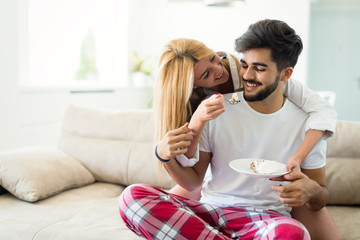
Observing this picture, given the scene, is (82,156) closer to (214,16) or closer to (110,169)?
(110,169)

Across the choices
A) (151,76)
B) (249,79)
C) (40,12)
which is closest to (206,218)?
(249,79)

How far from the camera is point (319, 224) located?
→ 158 centimetres

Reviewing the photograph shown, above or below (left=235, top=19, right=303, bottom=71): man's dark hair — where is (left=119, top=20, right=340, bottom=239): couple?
below

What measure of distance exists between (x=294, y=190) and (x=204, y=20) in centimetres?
512

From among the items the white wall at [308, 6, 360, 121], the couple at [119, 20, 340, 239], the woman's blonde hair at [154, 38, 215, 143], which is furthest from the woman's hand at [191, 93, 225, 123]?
the white wall at [308, 6, 360, 121]

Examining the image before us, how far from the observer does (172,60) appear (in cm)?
158

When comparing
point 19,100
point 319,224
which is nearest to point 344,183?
point 319,224

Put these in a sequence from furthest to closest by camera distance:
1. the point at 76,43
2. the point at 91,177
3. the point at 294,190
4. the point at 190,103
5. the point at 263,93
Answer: the point at 76,43 → the point at 91,177 → the point at 190,103 → the point at 263,93 → the point at 294,190

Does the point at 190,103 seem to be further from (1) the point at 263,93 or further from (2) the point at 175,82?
(1) the point at 263,93

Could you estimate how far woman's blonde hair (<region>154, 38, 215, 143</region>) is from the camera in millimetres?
1552

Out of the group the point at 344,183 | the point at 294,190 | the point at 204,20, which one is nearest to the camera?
the point at 294,190

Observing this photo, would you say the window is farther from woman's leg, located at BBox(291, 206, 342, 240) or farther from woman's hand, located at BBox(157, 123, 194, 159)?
woman's leg, located at BBox(291, 206, 342, 240)

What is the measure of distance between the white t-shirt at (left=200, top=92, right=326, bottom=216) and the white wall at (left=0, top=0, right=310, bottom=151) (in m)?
2.24

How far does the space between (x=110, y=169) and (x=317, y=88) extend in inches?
191
